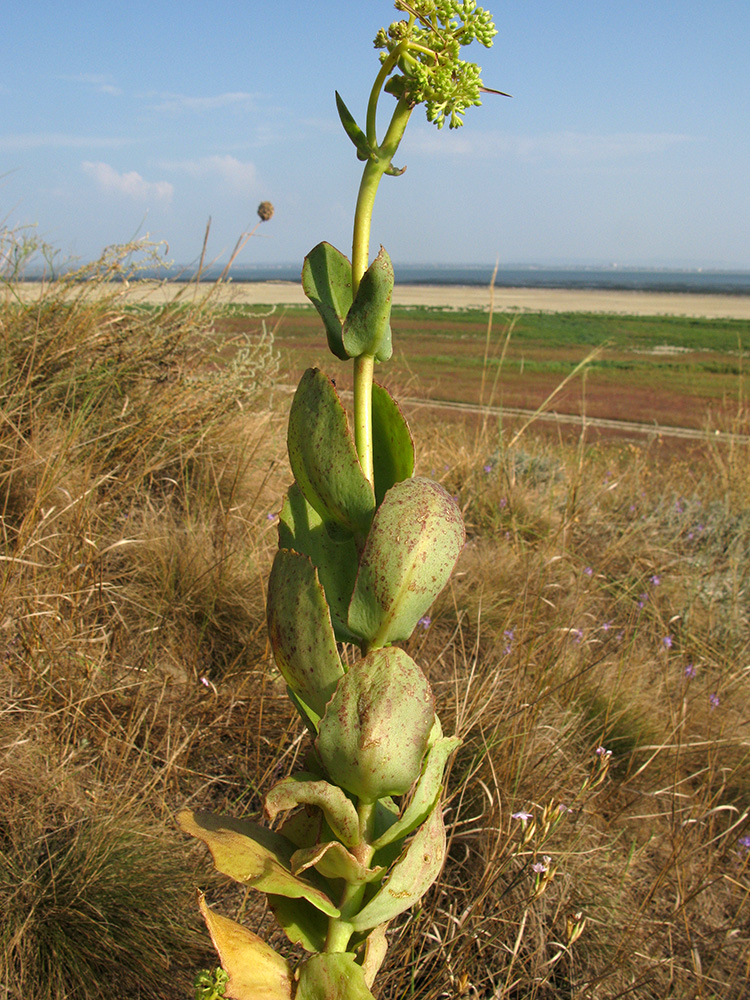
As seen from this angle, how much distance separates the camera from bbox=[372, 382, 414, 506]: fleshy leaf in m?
0.79

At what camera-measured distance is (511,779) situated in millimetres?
1682

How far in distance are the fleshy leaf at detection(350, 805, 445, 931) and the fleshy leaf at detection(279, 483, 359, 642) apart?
22cm

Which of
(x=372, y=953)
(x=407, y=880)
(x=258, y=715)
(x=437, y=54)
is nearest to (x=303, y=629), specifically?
(x=407, y=880)

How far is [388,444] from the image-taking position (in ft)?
2.68

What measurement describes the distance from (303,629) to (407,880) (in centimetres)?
28

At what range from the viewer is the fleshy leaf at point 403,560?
699 mm

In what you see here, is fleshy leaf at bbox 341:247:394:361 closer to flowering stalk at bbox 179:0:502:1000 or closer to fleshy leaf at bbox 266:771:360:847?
flowering stalk at bbox 179:0:502:1000

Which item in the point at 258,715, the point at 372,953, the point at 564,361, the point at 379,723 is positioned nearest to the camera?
the point at 379,723

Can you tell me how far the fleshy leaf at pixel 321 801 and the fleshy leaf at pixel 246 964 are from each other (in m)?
0.12

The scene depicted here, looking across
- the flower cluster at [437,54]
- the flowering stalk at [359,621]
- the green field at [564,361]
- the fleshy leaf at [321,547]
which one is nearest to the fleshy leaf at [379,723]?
the flowering stalk at [359,621]

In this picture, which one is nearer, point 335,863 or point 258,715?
point 335,863

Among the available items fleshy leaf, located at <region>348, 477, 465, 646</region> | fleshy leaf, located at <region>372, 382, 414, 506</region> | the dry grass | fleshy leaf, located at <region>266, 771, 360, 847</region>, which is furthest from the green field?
fleshy leaf, located at <region>266, 771, 360, 847</region>

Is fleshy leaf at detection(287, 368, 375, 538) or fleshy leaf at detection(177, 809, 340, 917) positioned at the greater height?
fleshy leaf at detection(287, 368, 375, 538)

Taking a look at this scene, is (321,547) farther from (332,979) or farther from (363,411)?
(332,979)
